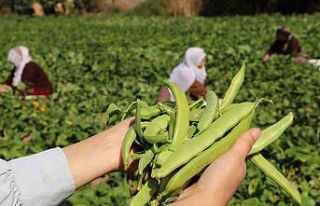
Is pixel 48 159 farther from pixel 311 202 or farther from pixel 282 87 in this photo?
pixel 282 87

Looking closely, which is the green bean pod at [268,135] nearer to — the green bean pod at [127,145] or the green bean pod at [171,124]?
the green bean pod at [171,124]

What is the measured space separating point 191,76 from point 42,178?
15.5ft

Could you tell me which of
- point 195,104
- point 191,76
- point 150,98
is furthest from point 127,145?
point 150,98

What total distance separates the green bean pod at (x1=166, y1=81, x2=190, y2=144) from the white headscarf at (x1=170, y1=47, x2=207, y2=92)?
453cm

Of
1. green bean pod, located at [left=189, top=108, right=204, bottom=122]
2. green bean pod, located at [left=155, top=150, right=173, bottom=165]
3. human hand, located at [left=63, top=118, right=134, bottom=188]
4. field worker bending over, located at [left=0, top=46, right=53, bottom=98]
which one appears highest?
green bean pod, located at [left=189, top=108, right=204, bottom=122]

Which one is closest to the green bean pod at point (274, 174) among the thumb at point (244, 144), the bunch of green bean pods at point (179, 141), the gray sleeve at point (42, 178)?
the bunch of green bean pods at point (179, 141)

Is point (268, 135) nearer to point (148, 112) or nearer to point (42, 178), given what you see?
point (148, 112)

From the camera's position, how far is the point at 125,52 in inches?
517

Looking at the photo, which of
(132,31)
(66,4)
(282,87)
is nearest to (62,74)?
(282,87)

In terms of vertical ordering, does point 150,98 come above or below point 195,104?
below

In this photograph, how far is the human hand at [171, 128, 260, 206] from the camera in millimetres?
1724

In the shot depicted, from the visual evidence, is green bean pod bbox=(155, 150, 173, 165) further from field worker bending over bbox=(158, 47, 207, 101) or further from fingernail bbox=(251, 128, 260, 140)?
field worker bending over bbox=(158, 47, 207, 101)

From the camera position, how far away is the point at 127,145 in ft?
6.26

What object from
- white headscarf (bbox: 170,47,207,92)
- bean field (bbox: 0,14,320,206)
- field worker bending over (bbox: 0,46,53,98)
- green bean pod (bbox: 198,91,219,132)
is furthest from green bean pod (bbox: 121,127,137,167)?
field worker bending over (bbox: 0,46,53,98)
